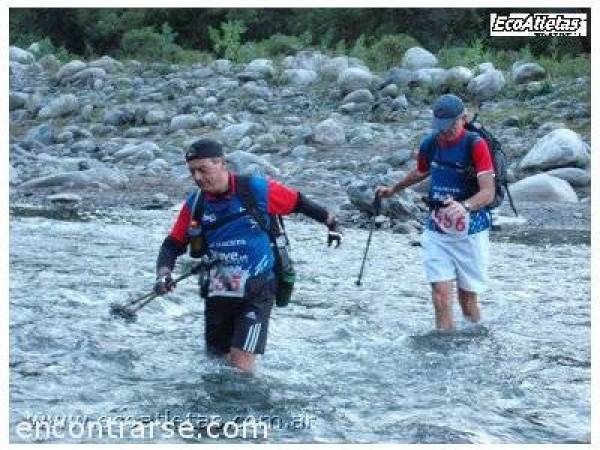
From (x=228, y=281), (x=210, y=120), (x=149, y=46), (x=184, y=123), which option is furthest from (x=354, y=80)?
(x=228, y=281)

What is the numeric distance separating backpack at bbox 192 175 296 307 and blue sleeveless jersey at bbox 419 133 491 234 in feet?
6.06

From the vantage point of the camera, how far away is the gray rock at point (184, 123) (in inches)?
916

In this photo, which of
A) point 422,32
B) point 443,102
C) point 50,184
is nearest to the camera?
point 443,102

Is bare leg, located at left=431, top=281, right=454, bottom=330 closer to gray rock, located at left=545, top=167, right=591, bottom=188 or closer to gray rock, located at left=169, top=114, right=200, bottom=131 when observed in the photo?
gray rock, located at left=545, top=167, right=591, bottom=188

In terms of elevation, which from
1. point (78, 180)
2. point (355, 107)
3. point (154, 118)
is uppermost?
point (355, 107)

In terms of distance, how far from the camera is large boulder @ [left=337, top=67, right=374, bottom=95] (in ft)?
81.3

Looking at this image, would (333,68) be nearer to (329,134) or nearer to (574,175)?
(329,134)

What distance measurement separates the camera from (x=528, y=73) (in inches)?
959

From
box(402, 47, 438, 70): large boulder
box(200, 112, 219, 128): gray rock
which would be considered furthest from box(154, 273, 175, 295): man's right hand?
box(402, 47, 438, 70): large boulder

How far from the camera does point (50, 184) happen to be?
18.7 metres

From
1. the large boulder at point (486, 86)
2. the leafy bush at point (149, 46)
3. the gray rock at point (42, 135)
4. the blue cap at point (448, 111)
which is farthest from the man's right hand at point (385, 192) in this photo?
the leafy bush at point (149, 46)

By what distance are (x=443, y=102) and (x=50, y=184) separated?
10457mm

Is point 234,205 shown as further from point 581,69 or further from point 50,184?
point 581,69
